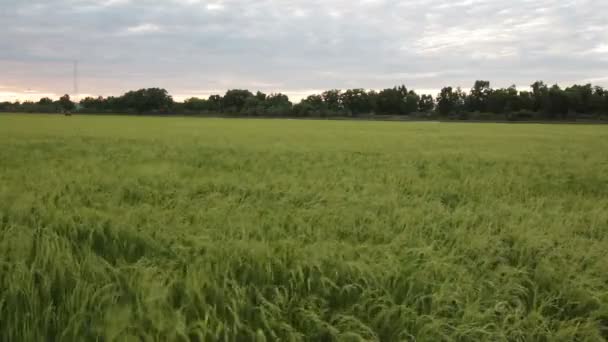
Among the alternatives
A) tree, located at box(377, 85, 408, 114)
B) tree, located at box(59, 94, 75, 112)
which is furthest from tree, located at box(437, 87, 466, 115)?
tree, located at box(59, 94, 75, 112)

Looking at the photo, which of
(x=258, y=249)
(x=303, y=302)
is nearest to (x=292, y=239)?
(x=258, y=249)

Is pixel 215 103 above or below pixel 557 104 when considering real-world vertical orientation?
above

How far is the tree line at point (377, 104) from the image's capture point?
3905 inches

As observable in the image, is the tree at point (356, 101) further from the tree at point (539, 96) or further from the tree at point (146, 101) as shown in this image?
the tree at point (146, 101)

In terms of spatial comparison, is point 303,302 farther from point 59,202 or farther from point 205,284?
point 59,202

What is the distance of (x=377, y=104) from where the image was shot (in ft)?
417

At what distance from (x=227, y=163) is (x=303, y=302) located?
7.71 m

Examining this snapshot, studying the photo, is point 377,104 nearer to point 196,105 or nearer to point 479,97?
point 479,97

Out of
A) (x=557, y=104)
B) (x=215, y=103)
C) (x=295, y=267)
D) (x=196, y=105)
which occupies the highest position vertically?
(x=215, y=103)

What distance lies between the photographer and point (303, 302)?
2.42 m

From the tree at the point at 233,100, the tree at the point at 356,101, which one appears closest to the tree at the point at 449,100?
the tree at the point at 356,101

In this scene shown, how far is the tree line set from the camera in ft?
325

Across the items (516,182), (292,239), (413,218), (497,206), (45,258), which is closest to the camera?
(45,258)

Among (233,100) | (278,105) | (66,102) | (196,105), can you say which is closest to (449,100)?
(278,105)
